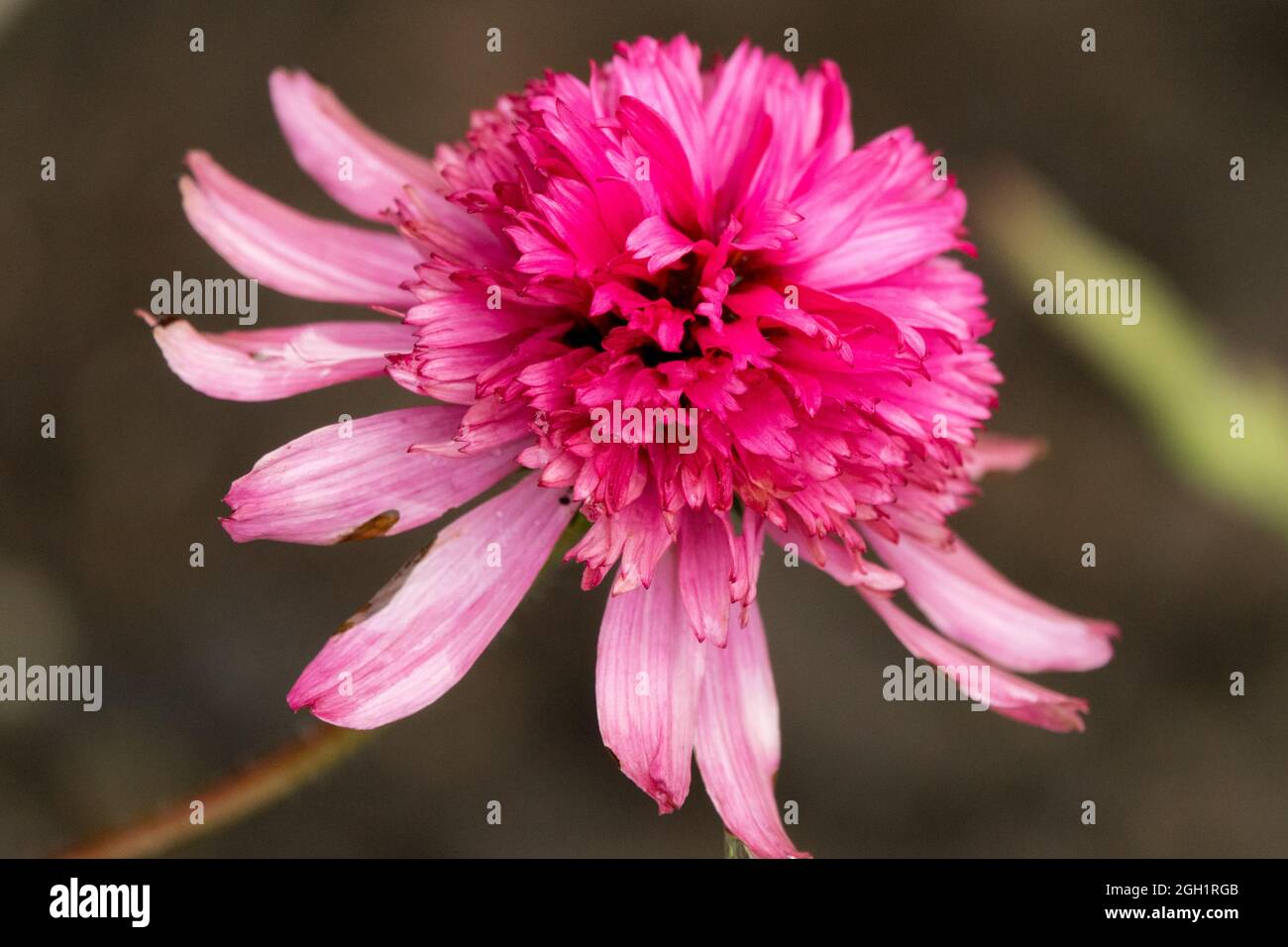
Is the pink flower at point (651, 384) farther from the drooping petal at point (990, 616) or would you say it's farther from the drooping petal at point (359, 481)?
the drooping petal at point (990, 616)

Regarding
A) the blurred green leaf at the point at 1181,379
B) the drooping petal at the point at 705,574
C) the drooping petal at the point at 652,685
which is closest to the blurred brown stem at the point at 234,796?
the drooping petal at the point at 652,685

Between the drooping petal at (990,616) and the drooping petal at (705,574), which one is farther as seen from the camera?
the drooping petal at (990,616)

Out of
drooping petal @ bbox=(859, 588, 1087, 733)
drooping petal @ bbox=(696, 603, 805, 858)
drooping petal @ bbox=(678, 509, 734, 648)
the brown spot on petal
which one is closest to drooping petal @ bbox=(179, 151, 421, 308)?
the brown spot on petal

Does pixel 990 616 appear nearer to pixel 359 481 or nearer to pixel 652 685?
pixel 652 685

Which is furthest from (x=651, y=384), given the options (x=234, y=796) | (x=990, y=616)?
(x=234, y=796)

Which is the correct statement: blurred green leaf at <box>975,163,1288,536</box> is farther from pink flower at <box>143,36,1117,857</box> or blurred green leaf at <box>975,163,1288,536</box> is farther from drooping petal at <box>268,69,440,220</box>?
drooping petal at <box>268,69,440,220</box>
